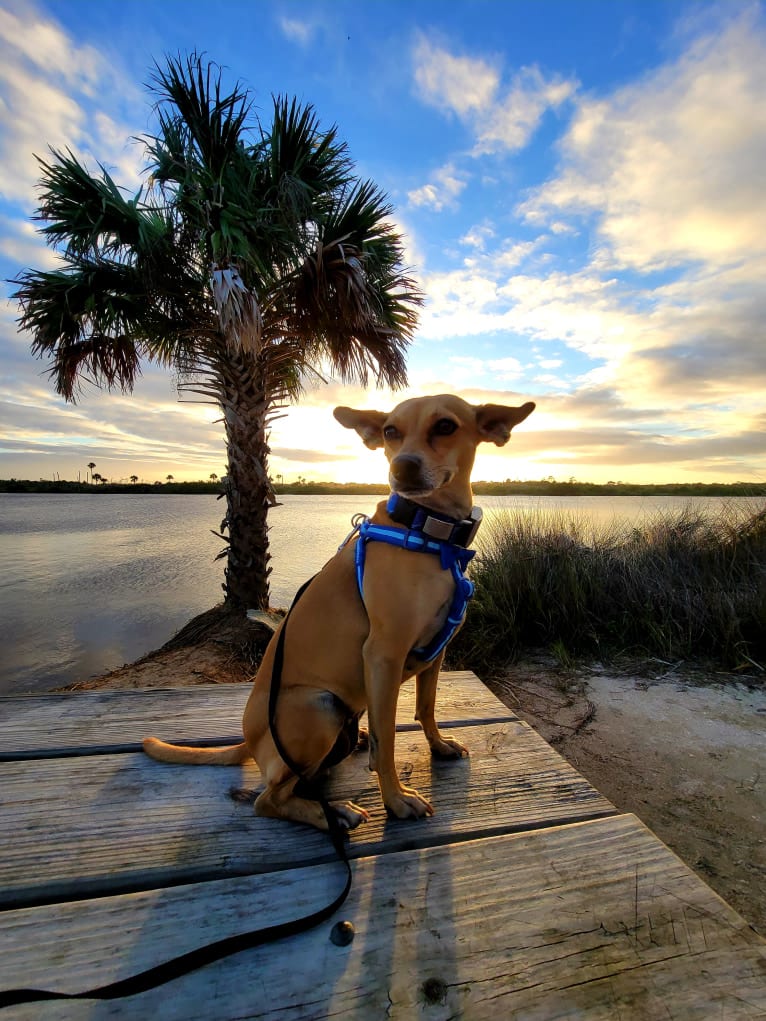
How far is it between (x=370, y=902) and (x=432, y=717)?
0.81 meters

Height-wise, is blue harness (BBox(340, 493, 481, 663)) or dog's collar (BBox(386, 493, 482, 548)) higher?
dog's collar (BBox(386, 493, 482, 548))

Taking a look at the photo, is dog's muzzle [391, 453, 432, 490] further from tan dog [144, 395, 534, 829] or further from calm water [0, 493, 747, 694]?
calm water [0, 493, 747, 694]

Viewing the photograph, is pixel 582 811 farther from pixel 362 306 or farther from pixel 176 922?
pixel 362 306

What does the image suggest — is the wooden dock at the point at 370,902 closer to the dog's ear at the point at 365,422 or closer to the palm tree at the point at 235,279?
the dog's ear at the point at 365,422

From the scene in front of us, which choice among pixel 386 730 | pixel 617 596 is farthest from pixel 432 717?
pixel 617 596

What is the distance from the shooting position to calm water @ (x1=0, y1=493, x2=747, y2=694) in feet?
19.2

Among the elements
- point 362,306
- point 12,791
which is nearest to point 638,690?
point 12,791

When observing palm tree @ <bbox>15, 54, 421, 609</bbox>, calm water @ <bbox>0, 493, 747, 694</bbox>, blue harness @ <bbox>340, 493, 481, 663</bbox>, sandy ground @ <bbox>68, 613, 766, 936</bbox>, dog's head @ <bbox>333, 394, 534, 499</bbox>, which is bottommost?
calm water @ <bbox>0, 493, 747, 694</bbox>

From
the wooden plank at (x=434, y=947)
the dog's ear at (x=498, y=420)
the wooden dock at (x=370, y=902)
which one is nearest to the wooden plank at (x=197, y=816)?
the wooden dock at (x=370, y=902)

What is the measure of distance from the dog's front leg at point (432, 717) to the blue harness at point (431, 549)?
165 millimetres

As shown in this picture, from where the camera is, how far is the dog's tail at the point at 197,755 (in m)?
1.71

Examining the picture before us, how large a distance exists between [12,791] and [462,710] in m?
1.81

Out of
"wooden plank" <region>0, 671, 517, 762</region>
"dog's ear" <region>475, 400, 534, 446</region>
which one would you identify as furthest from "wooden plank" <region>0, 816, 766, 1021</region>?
"dog's ear" <region>475, 400, 534, 446</region>

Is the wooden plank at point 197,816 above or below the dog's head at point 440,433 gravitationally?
below
